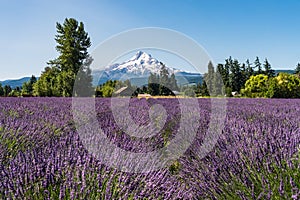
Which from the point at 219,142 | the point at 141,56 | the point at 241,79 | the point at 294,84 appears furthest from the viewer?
the point at 241,79

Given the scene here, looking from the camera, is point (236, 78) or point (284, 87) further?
point (236, 78)

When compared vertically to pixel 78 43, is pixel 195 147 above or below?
below

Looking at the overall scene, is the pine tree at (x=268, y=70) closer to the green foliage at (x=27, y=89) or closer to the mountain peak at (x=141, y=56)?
the green foliage at (x=27, y=89)

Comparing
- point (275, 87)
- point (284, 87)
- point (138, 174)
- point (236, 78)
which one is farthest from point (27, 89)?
point (138, 174)

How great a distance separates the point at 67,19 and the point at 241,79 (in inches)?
1527

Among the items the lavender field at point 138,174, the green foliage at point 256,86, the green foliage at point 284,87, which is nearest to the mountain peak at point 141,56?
the lavender field at point 138,174

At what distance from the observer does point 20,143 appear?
2.46 m

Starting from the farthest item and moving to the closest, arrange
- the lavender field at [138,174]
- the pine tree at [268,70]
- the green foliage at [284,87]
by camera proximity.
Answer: the pine tree at [268,70]
the green foliage at [284,87]
the lavender field at [138,174]

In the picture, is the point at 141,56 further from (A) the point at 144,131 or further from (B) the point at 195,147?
(B) the point at 195,147

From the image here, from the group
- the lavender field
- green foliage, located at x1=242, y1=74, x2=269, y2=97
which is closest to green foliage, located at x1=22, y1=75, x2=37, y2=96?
green foliage, located at x1=242, y1=74, x2=269, y2=97

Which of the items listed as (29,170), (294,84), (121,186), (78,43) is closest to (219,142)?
(121,186)

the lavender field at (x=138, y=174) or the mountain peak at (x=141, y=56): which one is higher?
the mountain peak at (x=141, y=56)

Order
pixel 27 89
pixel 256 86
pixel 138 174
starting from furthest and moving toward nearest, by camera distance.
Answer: pixel 27 89 → pixel 256 86 → pixel 138 174

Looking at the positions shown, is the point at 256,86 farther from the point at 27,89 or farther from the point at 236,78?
the point at 27,89
